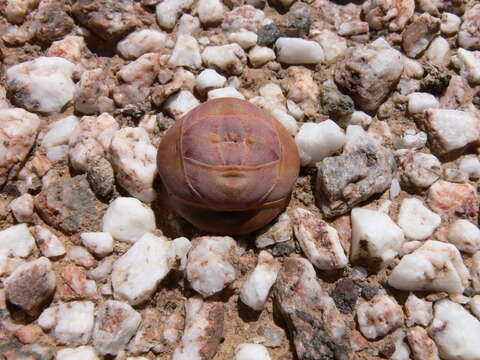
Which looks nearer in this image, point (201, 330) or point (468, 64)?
point (201, 330)

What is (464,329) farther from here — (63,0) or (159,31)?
(63,0)

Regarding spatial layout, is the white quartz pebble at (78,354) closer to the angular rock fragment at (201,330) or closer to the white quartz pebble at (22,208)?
the angular rock fragment at (201,330)

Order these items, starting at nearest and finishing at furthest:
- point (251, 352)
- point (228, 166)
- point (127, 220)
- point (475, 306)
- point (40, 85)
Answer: point (228, 166) → point (251, 352) → point (475, 306) → point (127, 220) → point (40, 85)

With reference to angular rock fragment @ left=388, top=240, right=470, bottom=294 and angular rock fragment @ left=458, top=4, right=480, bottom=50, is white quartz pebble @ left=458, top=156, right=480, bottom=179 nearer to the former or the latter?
angular rock fragment @ left=388, top=240, right=470, bottom=294

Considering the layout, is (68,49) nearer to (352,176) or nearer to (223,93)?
(223,93)

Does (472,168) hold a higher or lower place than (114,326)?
higher

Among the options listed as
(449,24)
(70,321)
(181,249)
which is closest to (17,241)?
(70,321)

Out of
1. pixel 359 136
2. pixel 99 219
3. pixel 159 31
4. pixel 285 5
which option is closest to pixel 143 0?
pixel 159 31
